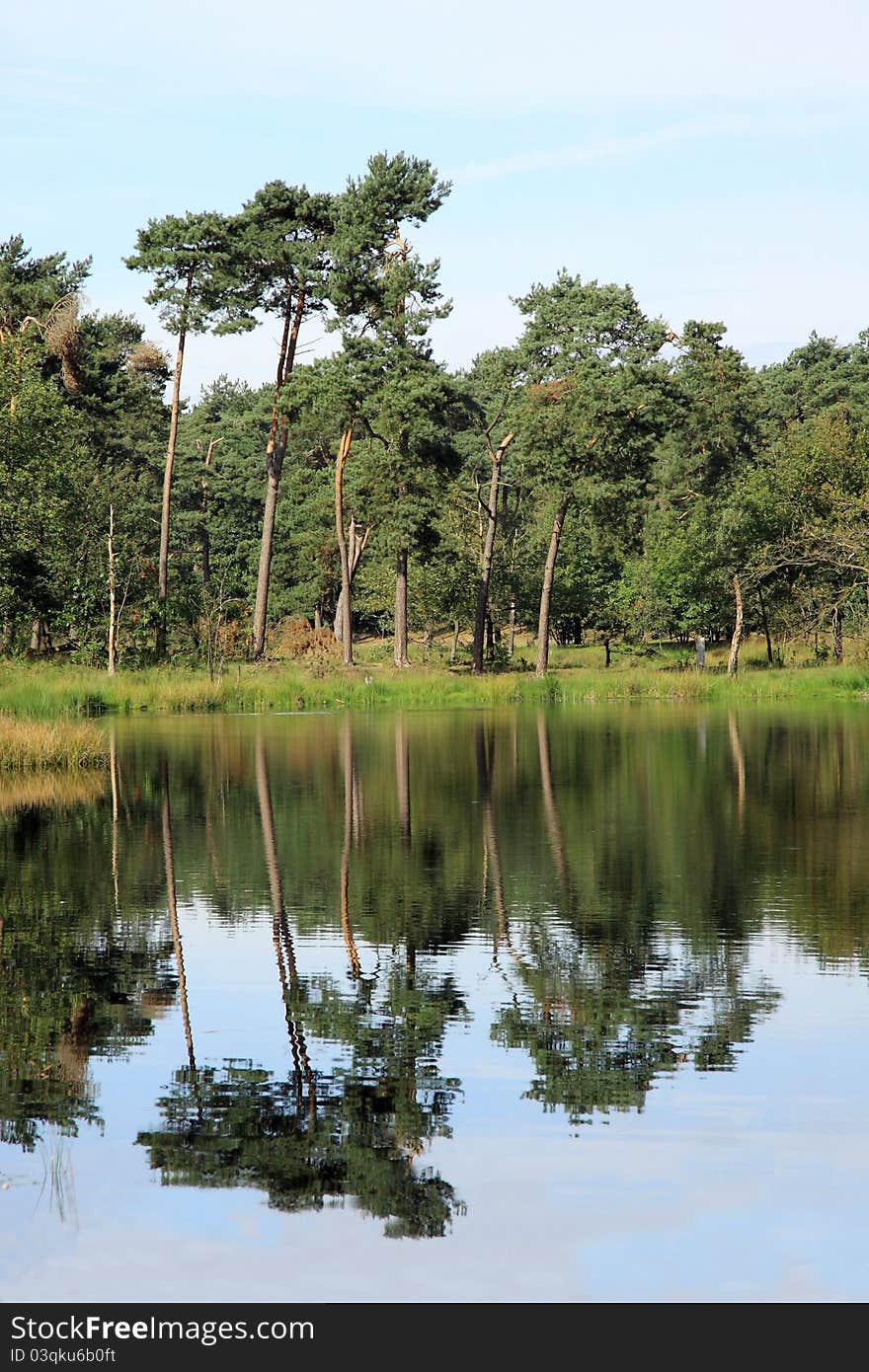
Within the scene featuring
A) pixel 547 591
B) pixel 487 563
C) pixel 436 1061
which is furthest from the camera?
pixel 487 563

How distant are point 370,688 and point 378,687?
1.18ft

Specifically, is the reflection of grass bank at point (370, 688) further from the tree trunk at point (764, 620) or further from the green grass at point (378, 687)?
the tree trunk at point (764, 620)

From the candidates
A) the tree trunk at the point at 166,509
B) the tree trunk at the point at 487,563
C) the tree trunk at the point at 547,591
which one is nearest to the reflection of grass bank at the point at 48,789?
the tree trunk at the point at 166,509

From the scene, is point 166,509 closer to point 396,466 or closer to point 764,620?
point 396,466

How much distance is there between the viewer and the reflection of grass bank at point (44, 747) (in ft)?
102

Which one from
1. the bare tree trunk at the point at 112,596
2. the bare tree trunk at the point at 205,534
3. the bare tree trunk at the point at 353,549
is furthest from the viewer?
the bare tree trunk at the point at 205,534

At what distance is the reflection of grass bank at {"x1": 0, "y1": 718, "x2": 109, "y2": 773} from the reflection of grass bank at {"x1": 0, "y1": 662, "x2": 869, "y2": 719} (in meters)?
12.7

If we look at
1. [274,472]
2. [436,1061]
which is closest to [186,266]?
[274,472]

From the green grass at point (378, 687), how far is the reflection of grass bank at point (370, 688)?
37 mm

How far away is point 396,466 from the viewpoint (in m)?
68.1

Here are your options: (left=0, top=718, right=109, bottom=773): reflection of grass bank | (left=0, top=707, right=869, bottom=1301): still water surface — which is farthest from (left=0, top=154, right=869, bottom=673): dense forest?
(left=0, top=707, right=869, bottom=1301): still water surface

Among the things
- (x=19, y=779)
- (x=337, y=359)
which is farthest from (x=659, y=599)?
(x=19, y=779)
